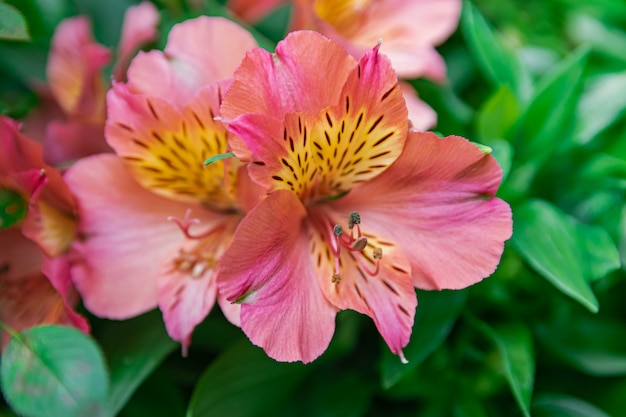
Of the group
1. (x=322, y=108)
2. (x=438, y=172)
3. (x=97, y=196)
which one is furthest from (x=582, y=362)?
(x=97, y=196)

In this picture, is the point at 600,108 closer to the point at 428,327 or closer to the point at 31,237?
the point at 428,327

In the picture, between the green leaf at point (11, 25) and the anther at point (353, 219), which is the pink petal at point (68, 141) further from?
the anther at point (353, 219)

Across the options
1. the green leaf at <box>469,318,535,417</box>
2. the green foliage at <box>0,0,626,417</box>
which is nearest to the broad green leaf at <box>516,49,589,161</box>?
the green foliage at <box>0,0,626,417</box>

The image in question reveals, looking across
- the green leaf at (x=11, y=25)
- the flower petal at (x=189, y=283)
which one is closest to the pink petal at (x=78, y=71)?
the green leaf at (x=11, y=25)

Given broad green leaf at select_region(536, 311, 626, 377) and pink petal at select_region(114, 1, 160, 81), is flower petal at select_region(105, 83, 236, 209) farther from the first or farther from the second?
broad green leaf at select_region(536, 311, 626, 377)

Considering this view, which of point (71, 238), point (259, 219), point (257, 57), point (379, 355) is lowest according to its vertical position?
point (379, 355)

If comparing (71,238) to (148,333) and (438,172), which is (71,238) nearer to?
(148,333)

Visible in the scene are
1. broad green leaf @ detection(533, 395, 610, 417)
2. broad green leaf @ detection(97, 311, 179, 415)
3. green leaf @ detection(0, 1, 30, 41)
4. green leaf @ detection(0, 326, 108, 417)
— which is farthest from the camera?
broad green leaf @ detection(533, 395, 610, 417)

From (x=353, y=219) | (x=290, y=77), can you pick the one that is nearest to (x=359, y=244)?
(x=353, y=219)
